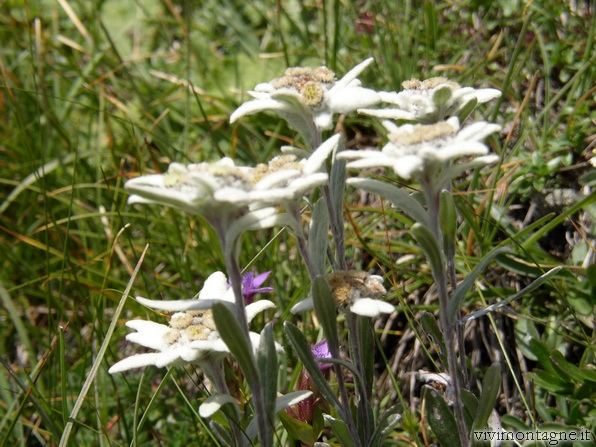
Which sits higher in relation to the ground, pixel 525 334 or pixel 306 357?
pixel 306 357

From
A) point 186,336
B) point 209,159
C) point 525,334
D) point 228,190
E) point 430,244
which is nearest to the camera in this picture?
point 228,190

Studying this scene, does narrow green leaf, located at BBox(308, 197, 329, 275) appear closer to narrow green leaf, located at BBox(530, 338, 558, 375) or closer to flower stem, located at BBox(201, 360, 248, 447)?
flower stem, located at BBox(201, 360, 248, 447)

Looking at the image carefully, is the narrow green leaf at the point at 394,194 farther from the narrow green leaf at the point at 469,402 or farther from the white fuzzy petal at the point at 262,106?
the narrow green leaf at the point at 469,402

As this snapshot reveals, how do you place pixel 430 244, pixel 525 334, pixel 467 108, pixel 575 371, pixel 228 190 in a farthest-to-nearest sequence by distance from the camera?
pixel 525 334 → pixel 575 371 → pixel 467 108 → pixel 430 244 → pixel 228 190

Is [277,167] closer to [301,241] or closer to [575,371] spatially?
[301,241]

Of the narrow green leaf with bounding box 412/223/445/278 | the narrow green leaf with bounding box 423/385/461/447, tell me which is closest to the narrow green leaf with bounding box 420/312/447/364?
the narrow green leaf with bounding box 423/385/461/447

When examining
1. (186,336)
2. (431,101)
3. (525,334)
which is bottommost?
(525,334)

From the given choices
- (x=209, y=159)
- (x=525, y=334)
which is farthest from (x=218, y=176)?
(x=209, y=159)
